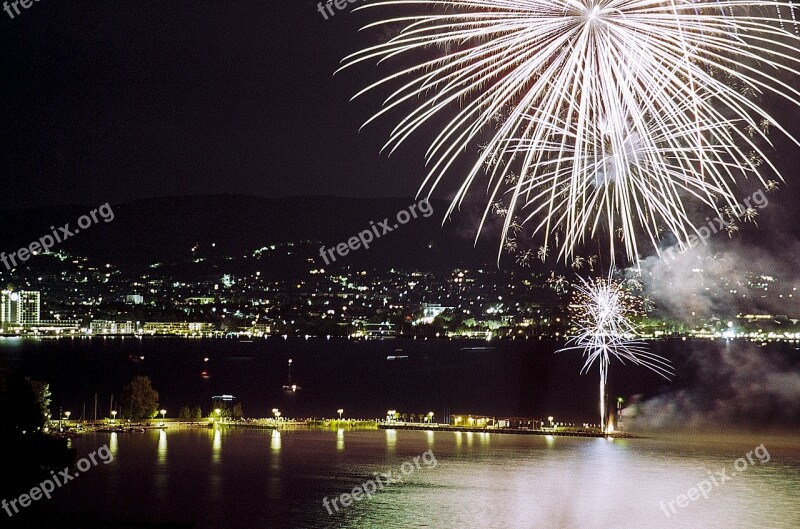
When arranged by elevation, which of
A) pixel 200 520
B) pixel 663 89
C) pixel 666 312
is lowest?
pixel 200 520

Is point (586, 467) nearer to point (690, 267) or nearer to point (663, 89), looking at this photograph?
point (663, 89)

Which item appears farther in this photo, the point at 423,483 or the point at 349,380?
the point at 349,380

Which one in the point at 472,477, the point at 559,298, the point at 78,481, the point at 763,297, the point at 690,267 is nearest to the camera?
the point at 78,481

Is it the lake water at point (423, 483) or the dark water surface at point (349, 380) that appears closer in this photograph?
the lake water at point (423, 483)

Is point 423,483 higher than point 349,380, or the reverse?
point 349,380

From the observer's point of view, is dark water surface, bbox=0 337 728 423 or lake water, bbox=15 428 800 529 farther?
dark water surface, bbox=0 337 728 423

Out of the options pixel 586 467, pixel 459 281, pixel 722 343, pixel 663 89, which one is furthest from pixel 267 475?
pixel 459 281

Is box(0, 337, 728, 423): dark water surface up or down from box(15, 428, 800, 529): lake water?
up

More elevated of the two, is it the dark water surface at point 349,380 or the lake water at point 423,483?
the dark water surface at point 349,380
